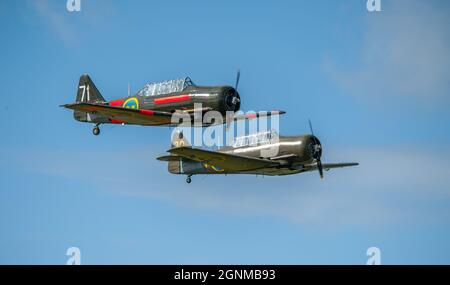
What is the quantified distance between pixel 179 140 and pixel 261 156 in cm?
669

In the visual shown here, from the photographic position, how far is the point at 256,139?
52812mm

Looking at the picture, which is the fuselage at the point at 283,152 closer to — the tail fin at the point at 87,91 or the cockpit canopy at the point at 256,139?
the cockpit canopy at the point at 256,139

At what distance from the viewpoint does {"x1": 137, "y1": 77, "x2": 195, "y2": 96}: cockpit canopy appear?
51.7 m

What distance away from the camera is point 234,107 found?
50344mm

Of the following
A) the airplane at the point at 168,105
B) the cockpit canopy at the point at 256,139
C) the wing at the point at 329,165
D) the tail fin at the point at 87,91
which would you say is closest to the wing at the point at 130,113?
the airplane at the point at 168,105

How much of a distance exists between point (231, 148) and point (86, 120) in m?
8.00

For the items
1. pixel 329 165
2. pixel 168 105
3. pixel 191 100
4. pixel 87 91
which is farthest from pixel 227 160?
pixel 87 91

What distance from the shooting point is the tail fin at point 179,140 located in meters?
57.3

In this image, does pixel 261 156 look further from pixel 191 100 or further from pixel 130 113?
pixel 130 113

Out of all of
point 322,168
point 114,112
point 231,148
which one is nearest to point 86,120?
point 114,112

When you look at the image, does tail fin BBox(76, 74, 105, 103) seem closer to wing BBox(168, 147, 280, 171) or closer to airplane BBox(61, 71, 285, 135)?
airplane BBox(61, 71, 285, 135)

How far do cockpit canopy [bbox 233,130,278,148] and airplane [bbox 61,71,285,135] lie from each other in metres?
1.06
